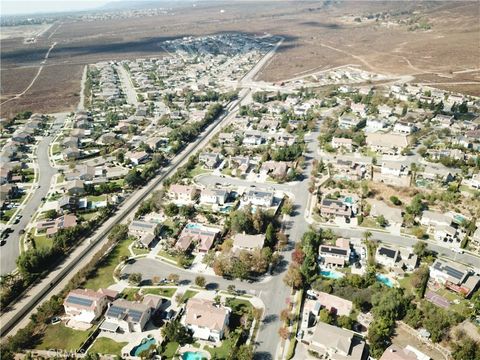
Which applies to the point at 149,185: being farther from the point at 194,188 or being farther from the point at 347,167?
the point at 347,167

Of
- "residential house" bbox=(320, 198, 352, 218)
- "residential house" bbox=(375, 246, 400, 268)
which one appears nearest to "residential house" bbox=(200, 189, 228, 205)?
"residential house" bbox=(320, 198, 352, 218)

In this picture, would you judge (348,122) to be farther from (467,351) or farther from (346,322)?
(467,351)

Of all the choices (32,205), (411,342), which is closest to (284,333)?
(411,342)

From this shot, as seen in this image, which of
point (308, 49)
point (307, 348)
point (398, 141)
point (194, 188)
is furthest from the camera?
point (308, 49)

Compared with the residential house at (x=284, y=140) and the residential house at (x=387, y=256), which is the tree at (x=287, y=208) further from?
the residential house at (x=284, y=140)

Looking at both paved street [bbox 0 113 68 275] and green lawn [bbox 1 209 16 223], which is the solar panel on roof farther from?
green lawn [bbox 1 209 16 223]

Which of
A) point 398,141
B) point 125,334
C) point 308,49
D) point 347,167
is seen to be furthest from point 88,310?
point 308,49

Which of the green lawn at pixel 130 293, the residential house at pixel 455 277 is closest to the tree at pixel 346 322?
the residential house at pixel 455 277
